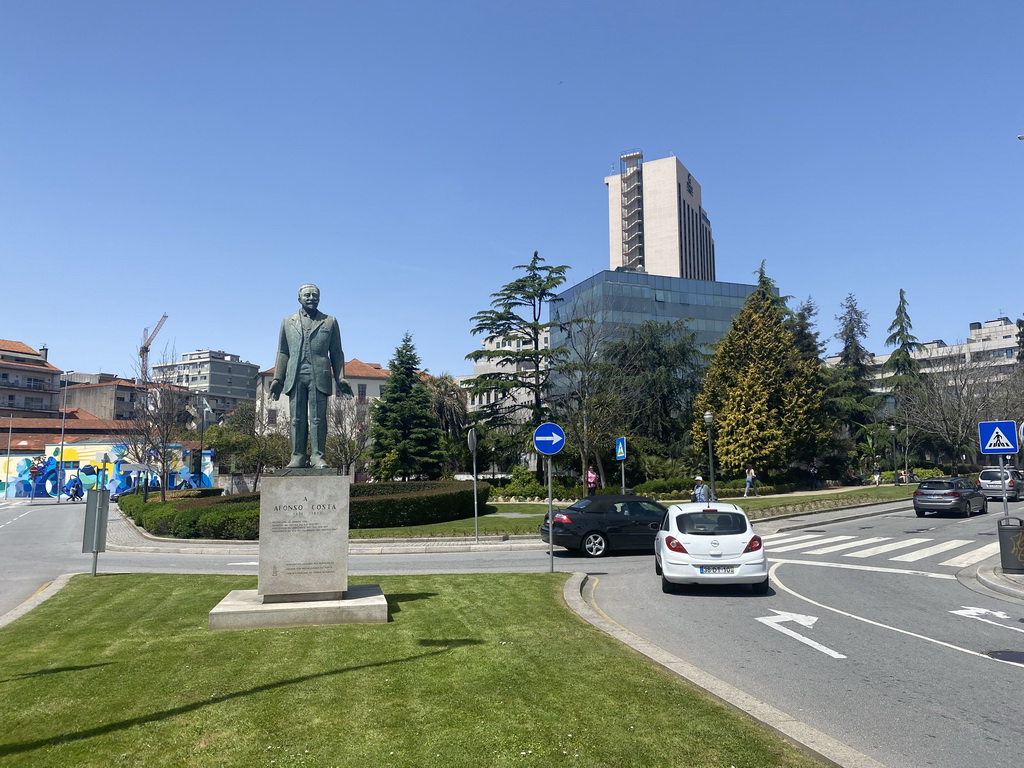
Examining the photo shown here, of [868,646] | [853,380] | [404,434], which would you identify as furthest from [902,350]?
[868,646]

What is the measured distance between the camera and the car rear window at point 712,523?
11.7 m

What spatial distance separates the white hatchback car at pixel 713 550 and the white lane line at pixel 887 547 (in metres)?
7.13

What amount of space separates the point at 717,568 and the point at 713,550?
28 centimetres

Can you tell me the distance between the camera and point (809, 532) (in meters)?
23.6

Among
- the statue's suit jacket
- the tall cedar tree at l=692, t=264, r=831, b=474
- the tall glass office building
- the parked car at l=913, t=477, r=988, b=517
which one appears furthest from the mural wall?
the statue's suit jacket

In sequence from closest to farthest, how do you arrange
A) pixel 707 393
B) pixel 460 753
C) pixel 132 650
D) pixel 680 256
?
1. pixel 460 753
2. pixel 132 650
3. pixel 707 393
4. pixel 680 256

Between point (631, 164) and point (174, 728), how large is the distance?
13445 centimetres

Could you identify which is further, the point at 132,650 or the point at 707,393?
the point at 707,393

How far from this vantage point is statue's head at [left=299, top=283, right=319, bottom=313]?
10.6 m

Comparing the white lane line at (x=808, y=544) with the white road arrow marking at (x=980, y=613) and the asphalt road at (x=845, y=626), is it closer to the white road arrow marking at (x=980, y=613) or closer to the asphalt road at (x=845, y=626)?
the asphalt road at (x=845, y=626)

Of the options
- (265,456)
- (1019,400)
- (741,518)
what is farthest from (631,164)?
(741,518)

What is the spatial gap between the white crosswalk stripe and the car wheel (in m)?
3.90

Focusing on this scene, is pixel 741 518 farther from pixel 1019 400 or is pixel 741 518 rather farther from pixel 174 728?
pixel 1019 400

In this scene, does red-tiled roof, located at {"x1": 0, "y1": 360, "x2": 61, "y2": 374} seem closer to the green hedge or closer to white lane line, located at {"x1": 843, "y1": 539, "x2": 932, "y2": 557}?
the green hedge
